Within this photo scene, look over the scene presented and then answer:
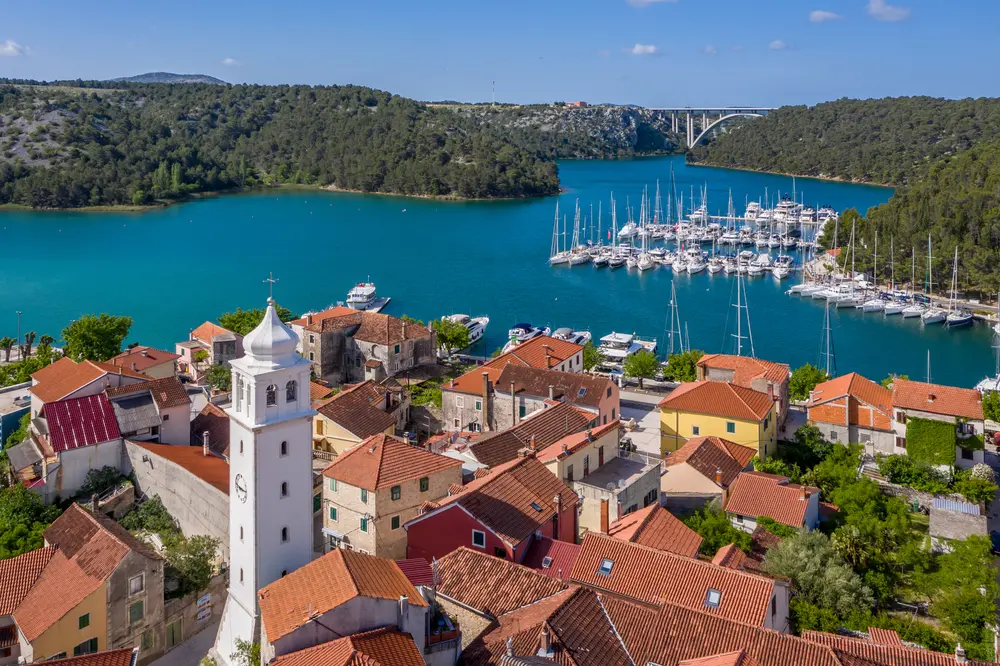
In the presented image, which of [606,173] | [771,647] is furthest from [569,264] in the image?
[606,173]

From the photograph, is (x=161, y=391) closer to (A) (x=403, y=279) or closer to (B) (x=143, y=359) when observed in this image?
(B) (x=143, y=359)

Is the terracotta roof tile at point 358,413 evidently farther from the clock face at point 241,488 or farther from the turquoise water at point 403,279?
the turquoise water at point 403,279

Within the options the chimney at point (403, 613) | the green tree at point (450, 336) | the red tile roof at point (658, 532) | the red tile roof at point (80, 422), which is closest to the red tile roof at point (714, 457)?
the red tile roof at point (658, 532)

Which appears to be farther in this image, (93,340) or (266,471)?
(93,340)

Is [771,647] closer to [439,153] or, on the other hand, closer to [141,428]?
[141,428]

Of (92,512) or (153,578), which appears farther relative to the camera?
(92,512)

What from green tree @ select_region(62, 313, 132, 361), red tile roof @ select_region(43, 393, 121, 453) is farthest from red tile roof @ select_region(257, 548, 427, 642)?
green tree @ select_region(62, 313, 132, 361)

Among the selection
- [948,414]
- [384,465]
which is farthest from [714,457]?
[384,465]
